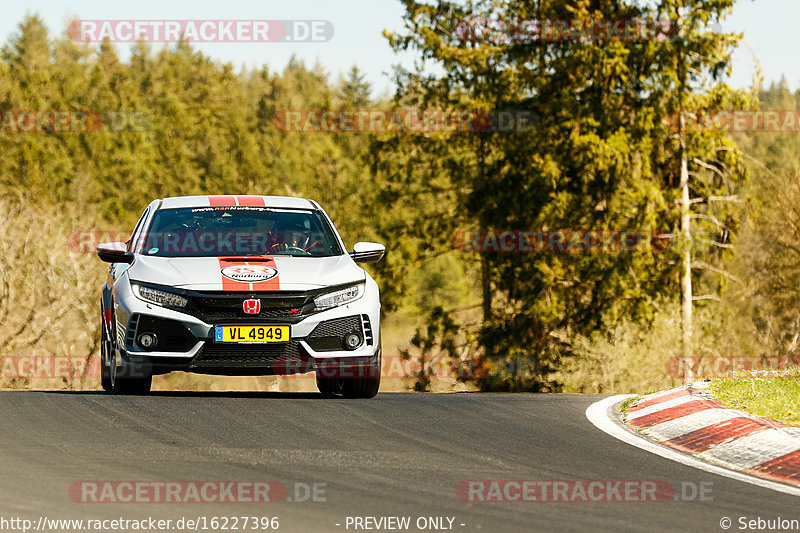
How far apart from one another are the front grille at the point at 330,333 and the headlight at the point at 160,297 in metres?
1.21

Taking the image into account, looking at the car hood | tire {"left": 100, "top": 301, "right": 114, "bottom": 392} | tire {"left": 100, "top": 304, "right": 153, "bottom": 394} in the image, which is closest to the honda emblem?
the car hood

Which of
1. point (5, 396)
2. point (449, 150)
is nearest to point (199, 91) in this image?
point (449, 150)

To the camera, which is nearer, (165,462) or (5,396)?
(165,462)

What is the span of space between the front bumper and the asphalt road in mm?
351

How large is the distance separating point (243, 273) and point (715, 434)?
14.6 feet

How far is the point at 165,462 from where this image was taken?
731cm

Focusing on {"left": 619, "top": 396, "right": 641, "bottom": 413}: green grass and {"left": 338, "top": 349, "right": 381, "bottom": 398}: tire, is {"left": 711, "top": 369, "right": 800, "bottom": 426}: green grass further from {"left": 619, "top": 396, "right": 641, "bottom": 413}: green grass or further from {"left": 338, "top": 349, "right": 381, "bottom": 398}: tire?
{"left": 338, "top": 349, "right": 381, "bottom": 398}: tire

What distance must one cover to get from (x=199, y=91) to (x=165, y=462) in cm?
10024

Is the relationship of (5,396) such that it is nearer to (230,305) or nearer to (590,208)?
(230,305)

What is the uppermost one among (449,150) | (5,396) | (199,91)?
(199,91)

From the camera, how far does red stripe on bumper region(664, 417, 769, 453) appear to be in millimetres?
8328

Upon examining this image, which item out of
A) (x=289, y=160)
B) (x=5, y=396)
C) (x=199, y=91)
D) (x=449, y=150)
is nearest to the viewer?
(x=5, y=396)

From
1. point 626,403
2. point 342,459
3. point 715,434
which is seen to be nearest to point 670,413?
point 715,434

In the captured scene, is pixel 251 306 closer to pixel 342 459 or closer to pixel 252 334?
pixel 252 334
